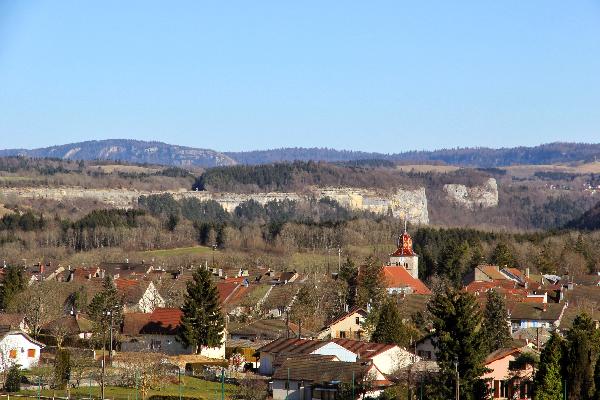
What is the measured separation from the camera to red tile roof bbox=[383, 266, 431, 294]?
68812 millimetres

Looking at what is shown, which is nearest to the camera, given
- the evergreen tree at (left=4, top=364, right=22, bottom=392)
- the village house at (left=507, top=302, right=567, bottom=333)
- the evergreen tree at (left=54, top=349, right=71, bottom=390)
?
the evergreen tree at (left=4, top=364, right=22, bottom=392)

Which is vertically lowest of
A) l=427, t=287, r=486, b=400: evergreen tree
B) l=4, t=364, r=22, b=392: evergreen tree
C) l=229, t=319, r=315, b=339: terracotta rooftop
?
l=229, t=319, r=315, b=339: terracotta rooftop

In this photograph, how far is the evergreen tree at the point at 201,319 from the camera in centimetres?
4806

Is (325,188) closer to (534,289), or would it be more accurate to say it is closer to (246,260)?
(246,260)

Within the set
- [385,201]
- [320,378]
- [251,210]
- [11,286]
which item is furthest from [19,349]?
[385,201]

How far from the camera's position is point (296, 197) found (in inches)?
6944

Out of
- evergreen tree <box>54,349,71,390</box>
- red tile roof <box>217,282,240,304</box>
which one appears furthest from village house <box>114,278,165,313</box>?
evergreen tree <box>54,349,71,390</box>

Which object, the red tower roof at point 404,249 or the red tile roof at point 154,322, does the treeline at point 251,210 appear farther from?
the red tile roof at point 154,322

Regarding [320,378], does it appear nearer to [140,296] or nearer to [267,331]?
[267,331]

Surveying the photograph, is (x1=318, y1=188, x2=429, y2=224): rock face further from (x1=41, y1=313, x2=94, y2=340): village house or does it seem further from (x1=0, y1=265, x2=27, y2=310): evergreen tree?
(x1=41, y1=313, x2=94, y2=340): village house

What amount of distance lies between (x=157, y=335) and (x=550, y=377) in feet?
65.6

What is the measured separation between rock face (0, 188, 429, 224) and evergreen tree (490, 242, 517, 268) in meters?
76.1

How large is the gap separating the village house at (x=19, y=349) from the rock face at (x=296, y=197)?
114888 mm

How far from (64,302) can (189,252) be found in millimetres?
39554
